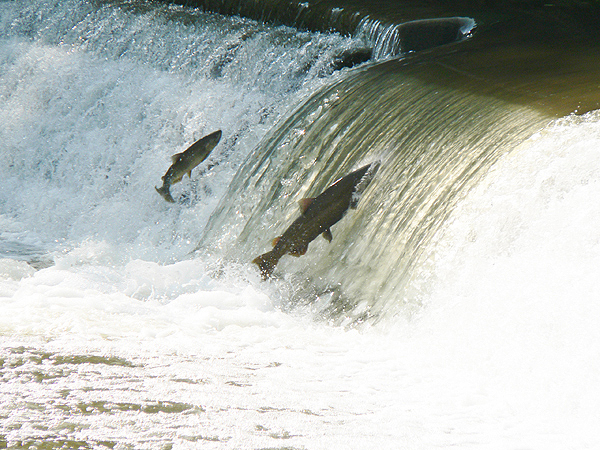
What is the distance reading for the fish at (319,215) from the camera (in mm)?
3533

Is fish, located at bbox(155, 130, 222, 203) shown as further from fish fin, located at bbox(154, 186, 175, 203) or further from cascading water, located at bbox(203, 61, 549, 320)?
cascading water, located at bbox(203, 61, 549, 320)

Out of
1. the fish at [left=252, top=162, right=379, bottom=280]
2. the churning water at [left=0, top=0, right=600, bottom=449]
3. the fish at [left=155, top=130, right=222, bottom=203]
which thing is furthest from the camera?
the fish at [left=155, top=130, right=222, bottom=203]

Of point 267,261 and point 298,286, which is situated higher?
point 267,261

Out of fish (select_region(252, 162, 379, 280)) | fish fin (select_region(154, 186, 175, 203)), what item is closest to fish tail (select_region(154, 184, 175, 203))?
fish fin (select_region(154, 186, 175, 203))

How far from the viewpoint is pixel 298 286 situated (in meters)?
3.91

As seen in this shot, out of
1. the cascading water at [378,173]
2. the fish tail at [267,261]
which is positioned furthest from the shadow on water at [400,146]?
the fish tail at [267,261]

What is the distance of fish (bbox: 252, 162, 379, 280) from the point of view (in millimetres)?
3533

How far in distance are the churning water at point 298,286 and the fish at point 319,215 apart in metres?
0.25

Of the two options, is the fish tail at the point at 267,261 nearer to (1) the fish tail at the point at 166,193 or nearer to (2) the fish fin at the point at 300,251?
(2) the fish fin at the point at 300,251

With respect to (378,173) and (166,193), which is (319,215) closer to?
(378,173)

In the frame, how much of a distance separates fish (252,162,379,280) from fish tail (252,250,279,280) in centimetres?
2

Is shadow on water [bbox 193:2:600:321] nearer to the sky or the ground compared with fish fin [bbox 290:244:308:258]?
nearer to the sky

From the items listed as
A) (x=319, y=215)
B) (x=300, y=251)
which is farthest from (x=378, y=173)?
(x=300, y=251)

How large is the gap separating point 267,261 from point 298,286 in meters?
0.28
